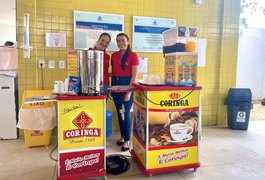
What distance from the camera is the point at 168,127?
223 centimetres

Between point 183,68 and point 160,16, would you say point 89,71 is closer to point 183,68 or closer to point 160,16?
point 183,68

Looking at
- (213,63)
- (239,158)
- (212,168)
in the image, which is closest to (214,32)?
(213,63)

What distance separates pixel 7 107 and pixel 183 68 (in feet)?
8.41

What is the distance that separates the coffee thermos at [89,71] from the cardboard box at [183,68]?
0.76 meters

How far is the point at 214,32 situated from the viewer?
157 inches

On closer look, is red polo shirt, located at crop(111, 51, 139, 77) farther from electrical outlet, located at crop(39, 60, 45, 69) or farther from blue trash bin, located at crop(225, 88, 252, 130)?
blue trash bin, located at crop(225, 88, 252, 130)

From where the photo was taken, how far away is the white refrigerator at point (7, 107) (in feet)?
10.2

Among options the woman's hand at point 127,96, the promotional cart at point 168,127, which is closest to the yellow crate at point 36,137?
the woman's hand at point 127,96

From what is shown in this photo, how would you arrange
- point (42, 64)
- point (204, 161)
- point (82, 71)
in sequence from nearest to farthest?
point (82, 71)
point (204, 161)
point (42, 64)

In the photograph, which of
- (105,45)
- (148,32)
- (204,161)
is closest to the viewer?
(204,161)

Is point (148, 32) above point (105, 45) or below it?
above

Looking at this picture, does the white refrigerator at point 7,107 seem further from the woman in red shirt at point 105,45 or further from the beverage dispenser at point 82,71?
the beverage dispenser at point 82,71

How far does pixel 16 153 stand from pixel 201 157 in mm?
2326

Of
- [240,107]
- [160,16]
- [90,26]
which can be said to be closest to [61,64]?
[90,26]
